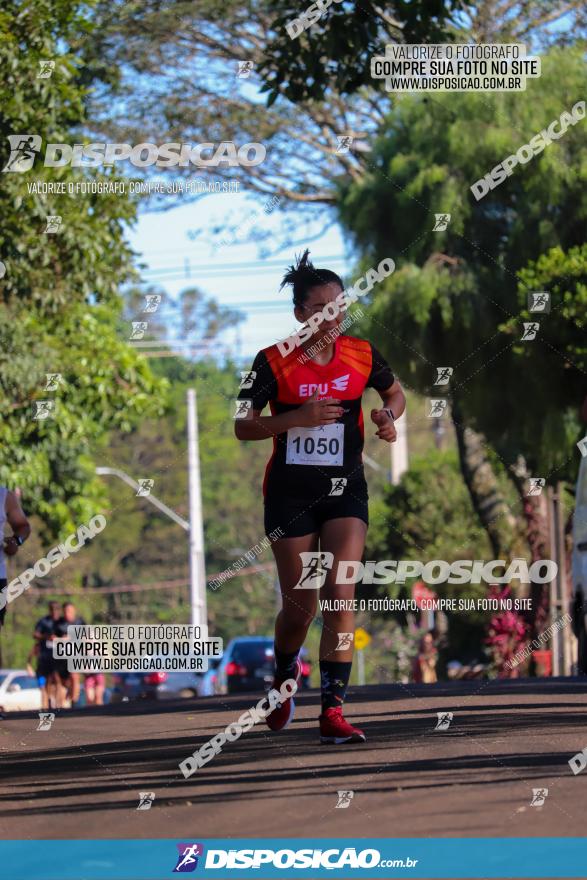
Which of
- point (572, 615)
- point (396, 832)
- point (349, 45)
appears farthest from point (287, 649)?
point (349, 45)

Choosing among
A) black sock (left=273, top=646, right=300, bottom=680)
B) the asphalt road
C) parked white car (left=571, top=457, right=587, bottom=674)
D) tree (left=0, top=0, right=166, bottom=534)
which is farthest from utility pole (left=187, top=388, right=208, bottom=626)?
black sock (left=273, top=646, right=300, bottom=680)

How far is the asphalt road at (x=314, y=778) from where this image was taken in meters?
5.37

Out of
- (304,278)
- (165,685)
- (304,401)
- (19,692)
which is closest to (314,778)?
(304,401)

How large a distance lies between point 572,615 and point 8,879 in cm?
920

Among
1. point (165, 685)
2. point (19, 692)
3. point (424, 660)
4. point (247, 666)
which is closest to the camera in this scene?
point (424, 660)

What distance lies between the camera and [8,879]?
491 centimetres

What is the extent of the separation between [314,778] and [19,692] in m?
27.2

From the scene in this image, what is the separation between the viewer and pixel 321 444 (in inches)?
285

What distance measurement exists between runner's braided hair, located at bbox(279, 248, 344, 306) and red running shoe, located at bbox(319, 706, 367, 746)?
5.76ft

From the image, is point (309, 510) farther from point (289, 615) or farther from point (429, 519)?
point (429, 519)

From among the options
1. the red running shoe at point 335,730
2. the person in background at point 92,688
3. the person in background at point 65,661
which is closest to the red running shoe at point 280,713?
the red running shoe at point 335,730

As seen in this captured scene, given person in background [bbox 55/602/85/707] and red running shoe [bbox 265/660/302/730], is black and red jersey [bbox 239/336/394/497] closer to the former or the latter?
red running shoe [bbox 265/660/302/730]

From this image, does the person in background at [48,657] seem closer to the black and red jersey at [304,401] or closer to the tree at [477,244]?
the tree at [477,244]

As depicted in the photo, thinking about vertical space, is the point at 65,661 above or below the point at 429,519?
A: below
